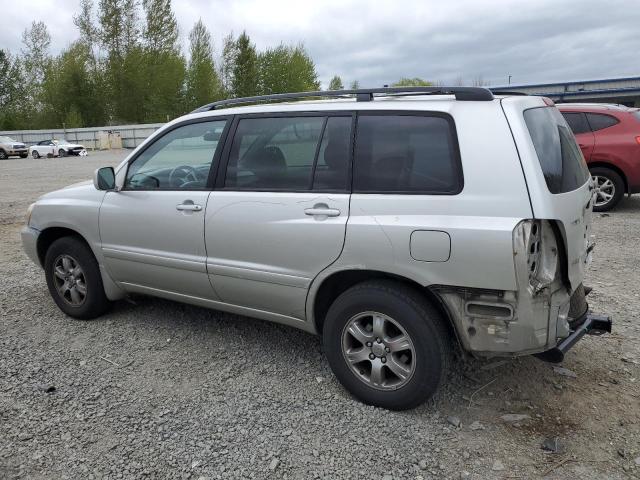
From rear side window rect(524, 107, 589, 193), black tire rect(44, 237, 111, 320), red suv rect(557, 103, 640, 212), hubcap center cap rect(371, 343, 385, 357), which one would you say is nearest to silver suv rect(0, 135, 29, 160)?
red suv rect(557, 103, 640, 212)

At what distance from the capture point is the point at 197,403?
3.25 metres

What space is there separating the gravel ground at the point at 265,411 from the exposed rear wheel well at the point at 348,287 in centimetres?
49

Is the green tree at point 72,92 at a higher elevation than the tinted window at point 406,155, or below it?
higher

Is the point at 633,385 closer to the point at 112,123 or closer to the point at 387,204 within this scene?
the point at 387,204

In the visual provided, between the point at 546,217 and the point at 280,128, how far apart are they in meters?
1.75

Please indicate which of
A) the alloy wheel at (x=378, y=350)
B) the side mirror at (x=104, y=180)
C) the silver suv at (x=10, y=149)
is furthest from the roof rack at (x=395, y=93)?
the silver suv at (x=10, y=149)

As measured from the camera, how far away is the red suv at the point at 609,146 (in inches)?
340

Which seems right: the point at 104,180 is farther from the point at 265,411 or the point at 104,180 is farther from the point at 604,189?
the point at 604,189

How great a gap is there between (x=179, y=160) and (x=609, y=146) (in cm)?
743

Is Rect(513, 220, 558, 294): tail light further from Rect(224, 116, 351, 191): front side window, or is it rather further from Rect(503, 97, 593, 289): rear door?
Rect(224, 116, 351, 191): front side window

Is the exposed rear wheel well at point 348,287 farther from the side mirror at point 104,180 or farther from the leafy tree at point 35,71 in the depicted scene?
the leafy tree at point 35,71

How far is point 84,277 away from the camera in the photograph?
443cm

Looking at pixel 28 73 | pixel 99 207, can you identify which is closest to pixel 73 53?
pixel 28 73

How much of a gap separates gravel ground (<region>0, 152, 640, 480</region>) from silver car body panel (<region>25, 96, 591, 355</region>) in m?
0.47
